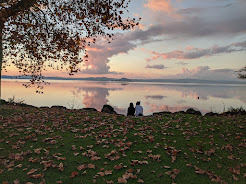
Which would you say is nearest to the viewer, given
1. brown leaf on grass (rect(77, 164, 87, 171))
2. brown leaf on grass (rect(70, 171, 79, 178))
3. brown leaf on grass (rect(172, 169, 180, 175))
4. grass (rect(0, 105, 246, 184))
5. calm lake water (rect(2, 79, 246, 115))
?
brown leaf on grass (rect(70, 171, 79, 178))

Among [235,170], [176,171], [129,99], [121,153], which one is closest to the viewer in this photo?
[176,171]

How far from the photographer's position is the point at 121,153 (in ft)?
25.7

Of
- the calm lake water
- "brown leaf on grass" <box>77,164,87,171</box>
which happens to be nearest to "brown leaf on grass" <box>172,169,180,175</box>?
"brown leaf on grass" <box>77,164,87,171</box>

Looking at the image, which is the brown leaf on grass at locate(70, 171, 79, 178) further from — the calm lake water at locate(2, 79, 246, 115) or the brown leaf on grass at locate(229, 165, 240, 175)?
the calm lake water at locate(2, 79, 246, 115)

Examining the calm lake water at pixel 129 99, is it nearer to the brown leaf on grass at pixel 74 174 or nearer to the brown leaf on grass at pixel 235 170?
the brown leaf on grass at pixel 235 170

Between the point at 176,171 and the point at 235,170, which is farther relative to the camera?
the point at 235,170

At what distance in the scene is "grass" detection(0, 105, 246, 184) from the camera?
6215mm

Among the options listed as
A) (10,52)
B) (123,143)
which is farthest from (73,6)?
(123,143)

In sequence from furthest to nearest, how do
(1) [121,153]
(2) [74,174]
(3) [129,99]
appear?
(3) [129,99]
(1) [121,153]
(2) [74,174]

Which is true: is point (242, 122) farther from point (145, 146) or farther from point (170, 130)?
point (145, 146)

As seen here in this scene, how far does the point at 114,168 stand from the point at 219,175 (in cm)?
380

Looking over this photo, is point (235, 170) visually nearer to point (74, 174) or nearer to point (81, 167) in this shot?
point (81, 167)

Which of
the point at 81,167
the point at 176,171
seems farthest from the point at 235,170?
the point at 81,167

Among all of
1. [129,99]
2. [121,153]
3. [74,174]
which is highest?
[121,153]
